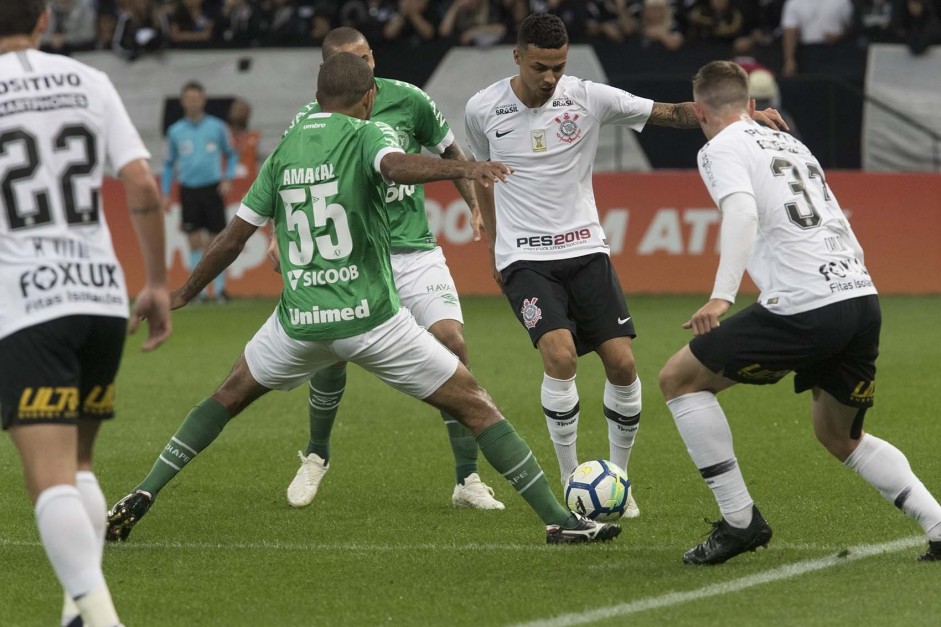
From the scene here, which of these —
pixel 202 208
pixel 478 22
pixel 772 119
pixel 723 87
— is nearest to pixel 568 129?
pixel 772 119

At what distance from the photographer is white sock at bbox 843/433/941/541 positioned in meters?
6.08

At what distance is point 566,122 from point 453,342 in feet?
4.12

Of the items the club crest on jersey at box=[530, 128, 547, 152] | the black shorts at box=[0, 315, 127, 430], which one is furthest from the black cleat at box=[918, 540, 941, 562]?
the black shorts at box=[0, 315, 127, 430]

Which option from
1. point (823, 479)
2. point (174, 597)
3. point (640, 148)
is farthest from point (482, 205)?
point (640, 148)

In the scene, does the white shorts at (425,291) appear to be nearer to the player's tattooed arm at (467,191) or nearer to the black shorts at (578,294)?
the player's tattooed arm at (467,191)

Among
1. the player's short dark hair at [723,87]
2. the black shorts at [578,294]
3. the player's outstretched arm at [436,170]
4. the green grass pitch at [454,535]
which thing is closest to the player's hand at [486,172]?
the player's outstretched arm at [436,170]

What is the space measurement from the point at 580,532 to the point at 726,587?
38.0 inches

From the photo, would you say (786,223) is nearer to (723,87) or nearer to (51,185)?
(723,87)

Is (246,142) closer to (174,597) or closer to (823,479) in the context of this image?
(823,479)

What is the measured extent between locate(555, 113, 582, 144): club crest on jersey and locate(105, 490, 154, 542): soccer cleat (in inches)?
104

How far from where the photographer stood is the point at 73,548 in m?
4.73

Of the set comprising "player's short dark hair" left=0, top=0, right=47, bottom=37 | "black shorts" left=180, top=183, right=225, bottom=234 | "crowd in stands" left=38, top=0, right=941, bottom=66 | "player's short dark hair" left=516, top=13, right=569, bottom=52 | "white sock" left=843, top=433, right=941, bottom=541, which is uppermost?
"player's short dark hair" left=0, top=0, right=47, bottom=37

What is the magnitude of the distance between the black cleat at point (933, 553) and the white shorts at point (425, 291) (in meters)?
2.82

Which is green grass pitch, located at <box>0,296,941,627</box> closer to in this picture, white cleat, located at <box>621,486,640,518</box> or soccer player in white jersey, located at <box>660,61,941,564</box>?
white cleat, located at <box>621,486,640,518</box>
